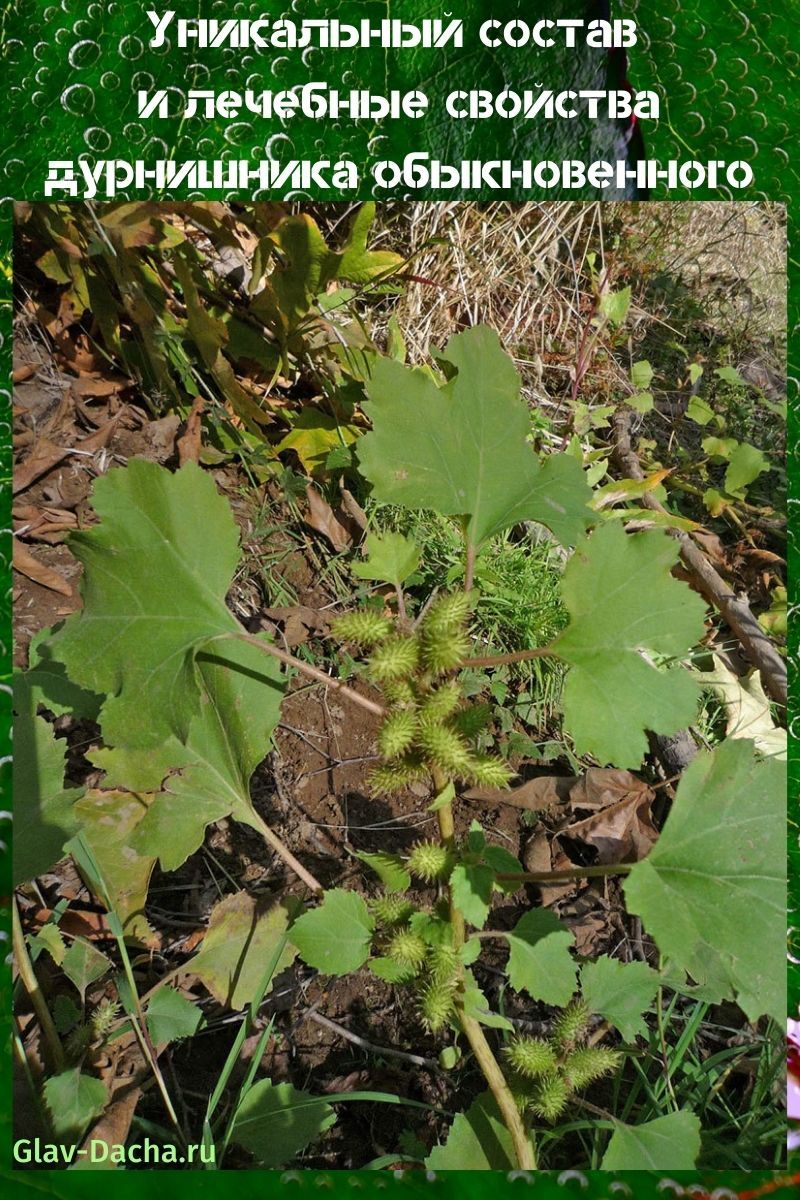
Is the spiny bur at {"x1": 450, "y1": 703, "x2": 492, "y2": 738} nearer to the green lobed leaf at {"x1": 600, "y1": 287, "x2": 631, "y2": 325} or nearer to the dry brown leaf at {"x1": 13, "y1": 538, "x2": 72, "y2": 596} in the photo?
the dry brown leaf at {"x1": 13, "y1": 538, "x2": 72, "y2": 596}

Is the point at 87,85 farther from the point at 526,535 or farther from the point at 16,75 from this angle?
the point at 526,535

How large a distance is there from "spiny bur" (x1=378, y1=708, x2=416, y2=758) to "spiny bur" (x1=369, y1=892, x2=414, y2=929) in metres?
0.19

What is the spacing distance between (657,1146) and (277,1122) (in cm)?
40

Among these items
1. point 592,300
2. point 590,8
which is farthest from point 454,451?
point 592,300

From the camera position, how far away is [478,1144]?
2.82ft

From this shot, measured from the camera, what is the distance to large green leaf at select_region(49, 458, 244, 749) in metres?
0.82

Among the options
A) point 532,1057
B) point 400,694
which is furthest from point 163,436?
point 532,1057

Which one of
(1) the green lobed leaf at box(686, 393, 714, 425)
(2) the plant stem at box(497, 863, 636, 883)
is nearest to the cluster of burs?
(2) the plant stem at box(497, 863, 636, 883)

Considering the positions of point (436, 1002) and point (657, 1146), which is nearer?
point (436, 1002)

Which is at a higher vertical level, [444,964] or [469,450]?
[469,450]

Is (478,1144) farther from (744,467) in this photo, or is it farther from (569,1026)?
(744,467)

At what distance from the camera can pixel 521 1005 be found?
1.16m

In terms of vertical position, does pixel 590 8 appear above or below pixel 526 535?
above

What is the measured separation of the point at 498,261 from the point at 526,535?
58cm
